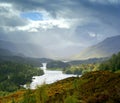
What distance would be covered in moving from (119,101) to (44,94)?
27.8 meters

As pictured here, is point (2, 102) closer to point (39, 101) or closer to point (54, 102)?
point (54, 102)

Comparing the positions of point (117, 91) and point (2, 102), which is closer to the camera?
point (117, 91)

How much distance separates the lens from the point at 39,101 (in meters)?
91.6

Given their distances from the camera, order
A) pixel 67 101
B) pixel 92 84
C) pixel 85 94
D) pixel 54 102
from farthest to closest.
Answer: pixel 92 84 < pixel 85 94 < pixel 54 102 < pixel 67 101

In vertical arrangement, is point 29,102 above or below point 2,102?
above

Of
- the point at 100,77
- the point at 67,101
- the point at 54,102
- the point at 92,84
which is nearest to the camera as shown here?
the point at 67,101

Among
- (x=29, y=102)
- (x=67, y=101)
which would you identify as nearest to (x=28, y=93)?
(x=29, y=102)

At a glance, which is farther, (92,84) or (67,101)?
(92,84)

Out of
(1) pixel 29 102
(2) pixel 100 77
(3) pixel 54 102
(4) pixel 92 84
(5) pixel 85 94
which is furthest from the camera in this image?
(2) pixel 100 77

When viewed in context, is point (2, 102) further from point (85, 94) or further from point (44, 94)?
point (44, 94)

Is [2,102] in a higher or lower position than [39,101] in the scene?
lower

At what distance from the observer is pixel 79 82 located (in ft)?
464

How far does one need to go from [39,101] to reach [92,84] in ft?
162

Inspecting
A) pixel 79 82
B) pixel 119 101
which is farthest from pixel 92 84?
pixel 119 101
